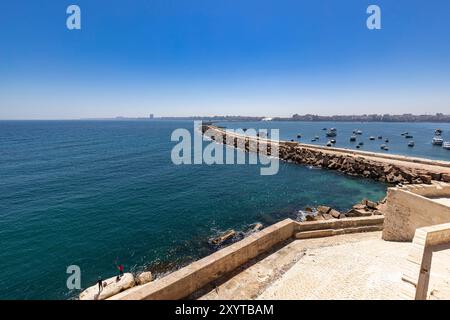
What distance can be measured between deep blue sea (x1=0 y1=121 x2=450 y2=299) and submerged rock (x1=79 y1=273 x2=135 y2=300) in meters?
1.31

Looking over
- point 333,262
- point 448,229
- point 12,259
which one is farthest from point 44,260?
point 448,229

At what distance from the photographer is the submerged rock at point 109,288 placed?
34.1ft

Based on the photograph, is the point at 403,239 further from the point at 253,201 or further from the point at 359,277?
the point at 253,201

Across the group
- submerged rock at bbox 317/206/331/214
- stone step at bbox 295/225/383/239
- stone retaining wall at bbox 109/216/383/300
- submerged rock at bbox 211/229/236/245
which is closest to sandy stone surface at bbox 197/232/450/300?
stone retaining wall at bbox 109/216/383/300

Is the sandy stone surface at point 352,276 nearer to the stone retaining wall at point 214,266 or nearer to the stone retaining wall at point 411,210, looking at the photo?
the stone retaining wall at point 214,266

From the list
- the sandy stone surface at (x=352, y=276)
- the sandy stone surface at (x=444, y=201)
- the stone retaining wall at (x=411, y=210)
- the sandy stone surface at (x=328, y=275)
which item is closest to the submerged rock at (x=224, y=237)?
the sandy stone surface at (x=328, y=275)

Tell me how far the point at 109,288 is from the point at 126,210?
10023 millimetres

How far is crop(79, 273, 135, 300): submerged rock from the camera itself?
1038cm

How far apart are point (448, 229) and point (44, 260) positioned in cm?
1975

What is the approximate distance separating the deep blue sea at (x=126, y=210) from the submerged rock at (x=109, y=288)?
131 centimetres

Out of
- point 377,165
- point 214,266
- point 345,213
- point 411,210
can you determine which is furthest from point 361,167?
point 214,266

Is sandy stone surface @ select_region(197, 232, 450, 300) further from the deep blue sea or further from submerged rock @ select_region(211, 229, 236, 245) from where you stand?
the deep blue sea

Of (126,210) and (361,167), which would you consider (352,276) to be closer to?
(126,210)
